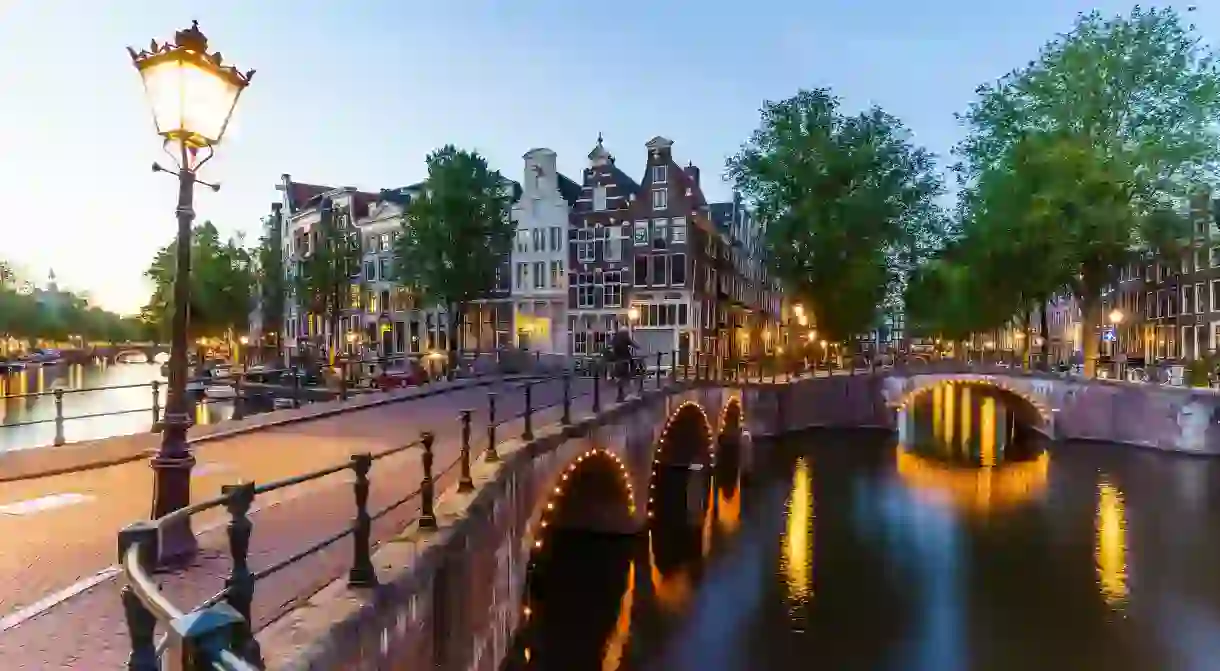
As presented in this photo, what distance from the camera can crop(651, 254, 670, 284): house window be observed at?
49.5 metres

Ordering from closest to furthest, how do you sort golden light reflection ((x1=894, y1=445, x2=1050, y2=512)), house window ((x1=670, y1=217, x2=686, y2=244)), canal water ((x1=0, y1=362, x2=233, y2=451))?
golden light reflection ((x1=894, y1=445, x2=1050, y2=512))
canal water ((x1=0, y1=362, x2=233, y2=451))
house window ((x1=670, y1=217, x2=686, y2=244))

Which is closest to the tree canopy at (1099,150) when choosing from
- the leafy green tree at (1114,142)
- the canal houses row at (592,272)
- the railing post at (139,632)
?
the leafy green tree at (1114,142)

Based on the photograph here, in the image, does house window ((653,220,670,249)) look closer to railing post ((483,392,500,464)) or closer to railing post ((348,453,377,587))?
railing post ((483,392,500,464))

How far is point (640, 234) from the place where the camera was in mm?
50250

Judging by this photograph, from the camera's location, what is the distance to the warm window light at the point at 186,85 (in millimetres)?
6785

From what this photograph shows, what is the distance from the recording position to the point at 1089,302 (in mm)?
40156

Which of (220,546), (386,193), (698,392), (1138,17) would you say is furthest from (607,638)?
(386,193)

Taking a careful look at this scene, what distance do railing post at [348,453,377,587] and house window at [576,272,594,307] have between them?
45.1 metres

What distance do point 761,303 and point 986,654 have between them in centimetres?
6290

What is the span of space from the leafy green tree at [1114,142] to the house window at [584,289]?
22.4 meters

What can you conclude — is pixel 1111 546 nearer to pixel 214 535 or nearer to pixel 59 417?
pixel 214 535

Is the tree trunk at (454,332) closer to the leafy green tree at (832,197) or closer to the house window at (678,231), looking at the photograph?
the house window at (678,231)

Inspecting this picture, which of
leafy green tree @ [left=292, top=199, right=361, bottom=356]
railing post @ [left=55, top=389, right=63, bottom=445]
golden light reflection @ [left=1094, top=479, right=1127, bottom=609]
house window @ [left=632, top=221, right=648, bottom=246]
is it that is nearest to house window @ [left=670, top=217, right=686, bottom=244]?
house window @ [left=632, top=221, right=648, bottom=246]

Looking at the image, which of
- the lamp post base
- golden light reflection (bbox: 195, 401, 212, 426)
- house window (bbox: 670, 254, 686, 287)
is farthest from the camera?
house window (bbox: 670, 254, 686, 287)
